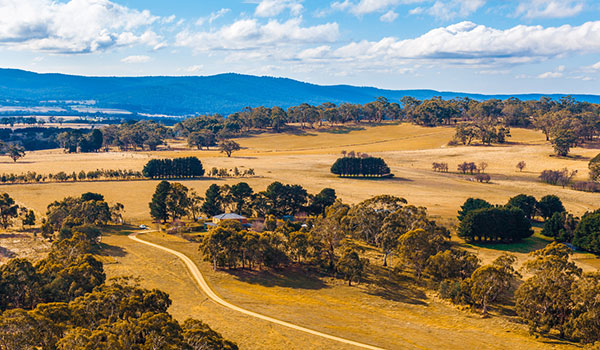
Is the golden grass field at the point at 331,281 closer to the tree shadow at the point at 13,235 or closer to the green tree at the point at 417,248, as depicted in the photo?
the green tree at the point at 417,248

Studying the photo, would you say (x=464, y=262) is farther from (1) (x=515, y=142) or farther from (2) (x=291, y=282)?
(1) (x=515, y=142)

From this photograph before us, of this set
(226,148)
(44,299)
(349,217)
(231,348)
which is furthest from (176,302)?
(226,148)

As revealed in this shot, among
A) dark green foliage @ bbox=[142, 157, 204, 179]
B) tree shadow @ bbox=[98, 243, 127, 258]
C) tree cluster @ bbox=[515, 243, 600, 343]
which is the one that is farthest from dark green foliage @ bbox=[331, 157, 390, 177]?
tree cluster @ bbox=[515, 243, 600, 343]

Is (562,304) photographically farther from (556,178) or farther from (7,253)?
(556,178)

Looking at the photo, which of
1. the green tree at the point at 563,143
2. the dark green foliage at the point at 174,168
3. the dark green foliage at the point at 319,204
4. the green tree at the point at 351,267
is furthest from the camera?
the green tree at the point at 563,143

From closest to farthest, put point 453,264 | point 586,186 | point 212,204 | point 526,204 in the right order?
point 453,264
point 526,204
point 212,204
point 586,186

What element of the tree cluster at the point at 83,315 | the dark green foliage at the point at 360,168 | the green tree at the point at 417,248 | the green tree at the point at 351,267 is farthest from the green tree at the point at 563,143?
the tree cluster at the point at 83,315

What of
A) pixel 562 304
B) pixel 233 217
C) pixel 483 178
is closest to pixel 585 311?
pixel 562 304
